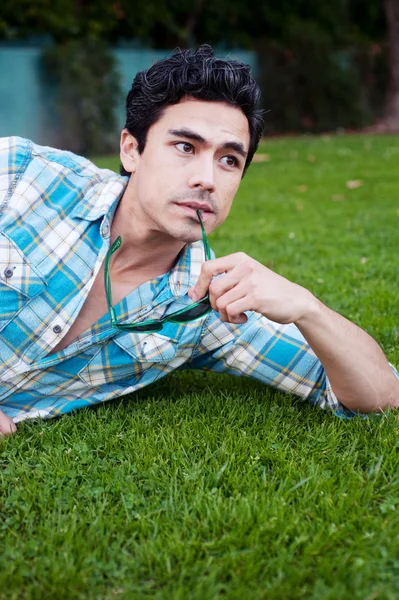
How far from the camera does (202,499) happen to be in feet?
7.51

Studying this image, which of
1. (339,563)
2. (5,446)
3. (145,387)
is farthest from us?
(145,387)

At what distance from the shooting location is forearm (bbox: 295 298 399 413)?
252cm

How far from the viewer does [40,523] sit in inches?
85.7

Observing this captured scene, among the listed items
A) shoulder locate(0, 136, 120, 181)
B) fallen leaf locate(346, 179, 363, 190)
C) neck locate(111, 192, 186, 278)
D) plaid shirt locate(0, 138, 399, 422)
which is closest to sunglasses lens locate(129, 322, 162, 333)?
plaid shirt locate(0, 138, 399, 422)

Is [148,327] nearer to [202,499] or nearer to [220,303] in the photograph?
[220,303]

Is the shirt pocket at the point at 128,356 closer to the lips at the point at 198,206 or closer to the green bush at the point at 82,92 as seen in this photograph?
the lips at the point at 198,206

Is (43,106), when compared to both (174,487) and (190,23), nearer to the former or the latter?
(190,23)

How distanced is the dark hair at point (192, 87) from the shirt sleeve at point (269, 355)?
2.18 ft

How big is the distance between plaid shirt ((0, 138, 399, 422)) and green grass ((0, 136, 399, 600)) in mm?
135

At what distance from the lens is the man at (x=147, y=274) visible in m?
2.59

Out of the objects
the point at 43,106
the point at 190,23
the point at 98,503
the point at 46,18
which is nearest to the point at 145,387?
the point at 98,503

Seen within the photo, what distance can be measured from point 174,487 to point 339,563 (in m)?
0.62

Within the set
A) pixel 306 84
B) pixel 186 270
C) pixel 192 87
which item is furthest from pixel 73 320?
pixel 306 84

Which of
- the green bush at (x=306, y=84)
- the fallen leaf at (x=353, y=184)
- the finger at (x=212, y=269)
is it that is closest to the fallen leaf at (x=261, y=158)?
the fallen leaf at (x=353, y=184)
